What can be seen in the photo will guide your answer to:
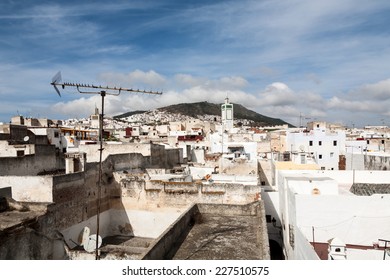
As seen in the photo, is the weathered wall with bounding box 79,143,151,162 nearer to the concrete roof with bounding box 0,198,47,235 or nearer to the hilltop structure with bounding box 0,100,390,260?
the hilltop structure with bounding box 0,100,390,260

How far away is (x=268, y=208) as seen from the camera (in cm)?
1677

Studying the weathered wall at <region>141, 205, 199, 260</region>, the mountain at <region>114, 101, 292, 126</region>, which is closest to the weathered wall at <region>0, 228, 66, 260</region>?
the weathered wall at <region>141, 205, 199, 260</region>

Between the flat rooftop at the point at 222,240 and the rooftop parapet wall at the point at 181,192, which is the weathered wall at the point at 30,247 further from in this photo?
the rooftop parapet wall at the point at 181,192

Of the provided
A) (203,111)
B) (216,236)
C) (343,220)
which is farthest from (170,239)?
(203,111)

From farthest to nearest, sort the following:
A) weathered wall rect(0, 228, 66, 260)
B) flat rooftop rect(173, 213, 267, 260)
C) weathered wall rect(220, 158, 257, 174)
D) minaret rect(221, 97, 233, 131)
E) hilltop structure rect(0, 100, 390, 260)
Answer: minaret rect(221, 97, 233, 131) → weathered wall rect(220, 158, 257, 174) → hilltop structure rect(0, 100, 390, 260) → flat rooftop rect(173, 213, 267, 260) → weathered wall rect(0, 228, 66, 260)

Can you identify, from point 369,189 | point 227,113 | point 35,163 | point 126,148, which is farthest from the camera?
point 227,113

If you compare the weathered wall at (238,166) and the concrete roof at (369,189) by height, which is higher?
the weathered wall at (238,166)

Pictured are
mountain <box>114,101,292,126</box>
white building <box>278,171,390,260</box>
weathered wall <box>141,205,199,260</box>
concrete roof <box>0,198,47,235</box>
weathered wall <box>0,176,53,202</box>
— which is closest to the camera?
weathered wall <box>141,205,199,260</box>

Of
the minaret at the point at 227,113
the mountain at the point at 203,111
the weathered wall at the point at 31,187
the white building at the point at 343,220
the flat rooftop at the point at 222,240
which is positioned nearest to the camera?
the flat rooftop at the point at 222,240

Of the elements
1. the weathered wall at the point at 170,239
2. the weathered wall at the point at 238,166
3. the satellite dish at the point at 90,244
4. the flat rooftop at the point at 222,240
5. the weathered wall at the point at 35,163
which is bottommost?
the satellite dish at the point at 90,244

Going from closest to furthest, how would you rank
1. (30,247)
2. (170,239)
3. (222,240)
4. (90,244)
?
1. (170,239)
2. (30,247)
3. (222,240)
4. (90,244)

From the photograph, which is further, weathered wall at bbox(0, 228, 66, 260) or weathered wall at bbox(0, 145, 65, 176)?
weathered wall at bbox(0, 145, 65, 176)

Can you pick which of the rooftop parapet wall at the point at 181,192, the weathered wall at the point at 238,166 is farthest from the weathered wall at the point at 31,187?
the weathered wall at the point at 238,166

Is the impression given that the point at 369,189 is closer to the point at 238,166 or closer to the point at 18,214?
the point at 238,166
